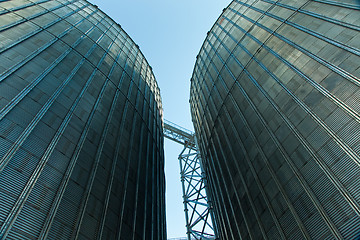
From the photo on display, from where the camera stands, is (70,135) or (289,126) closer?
(70,135)

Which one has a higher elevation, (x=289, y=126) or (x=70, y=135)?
(x=70, y=135)

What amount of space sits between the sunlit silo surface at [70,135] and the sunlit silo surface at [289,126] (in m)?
6.78

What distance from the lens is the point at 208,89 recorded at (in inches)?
1113

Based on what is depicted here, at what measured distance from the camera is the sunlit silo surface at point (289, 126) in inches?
482

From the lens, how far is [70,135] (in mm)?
15234

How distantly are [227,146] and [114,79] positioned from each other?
10943mm

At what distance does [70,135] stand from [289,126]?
472 inches

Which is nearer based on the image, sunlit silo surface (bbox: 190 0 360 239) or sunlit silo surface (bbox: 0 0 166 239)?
sunlit silo surface (bbox: 0 0 166 239)

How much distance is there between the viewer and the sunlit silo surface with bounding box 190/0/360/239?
1224 cm

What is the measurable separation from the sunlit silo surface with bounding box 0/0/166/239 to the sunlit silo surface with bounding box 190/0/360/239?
678 cm

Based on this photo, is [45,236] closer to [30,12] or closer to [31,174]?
[31,174]

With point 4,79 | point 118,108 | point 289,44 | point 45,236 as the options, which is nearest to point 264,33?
point 289,44

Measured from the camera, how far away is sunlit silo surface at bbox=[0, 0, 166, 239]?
11.6m

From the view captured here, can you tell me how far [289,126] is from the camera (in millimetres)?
15414
